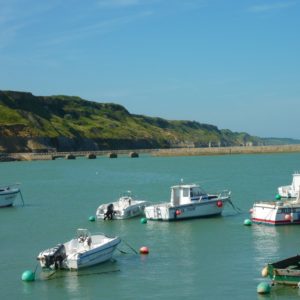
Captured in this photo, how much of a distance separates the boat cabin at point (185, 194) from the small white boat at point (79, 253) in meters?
15.8

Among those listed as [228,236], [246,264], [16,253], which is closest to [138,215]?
[228,236]

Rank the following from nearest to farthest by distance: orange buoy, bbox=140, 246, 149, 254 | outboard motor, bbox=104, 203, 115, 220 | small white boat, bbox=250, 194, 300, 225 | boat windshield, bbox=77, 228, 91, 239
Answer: boat windshield, bbox=77, 228, 91, 239 → orange buoy, bbox=140, 246, 149, 254 → small white boat, bbox=250, 194, 300, 225 → outboard motor, bbox=104, 203, 115, 220

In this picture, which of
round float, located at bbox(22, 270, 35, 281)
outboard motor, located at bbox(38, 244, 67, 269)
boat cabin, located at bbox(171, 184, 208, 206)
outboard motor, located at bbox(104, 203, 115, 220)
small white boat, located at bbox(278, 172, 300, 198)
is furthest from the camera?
small white boat, located at bbox(278, 172, 300, 198)

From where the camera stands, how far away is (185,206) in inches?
1875

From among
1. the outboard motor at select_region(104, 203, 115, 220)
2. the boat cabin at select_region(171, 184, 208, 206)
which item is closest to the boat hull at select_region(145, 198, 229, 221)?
the boat cabin at select_region(171, 184, 208, 206)

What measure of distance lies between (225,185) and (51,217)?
37454 millimetres

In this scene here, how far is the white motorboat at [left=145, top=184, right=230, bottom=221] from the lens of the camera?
155 feet

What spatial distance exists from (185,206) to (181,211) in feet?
1.47

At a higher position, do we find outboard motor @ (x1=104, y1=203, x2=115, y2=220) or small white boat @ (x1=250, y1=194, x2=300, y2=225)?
small white boat @ (x1=250, y1=194, x2=300, y2=225)

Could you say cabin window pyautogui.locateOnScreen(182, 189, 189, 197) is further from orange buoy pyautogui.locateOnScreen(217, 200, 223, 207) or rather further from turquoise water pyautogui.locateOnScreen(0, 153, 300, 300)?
orange buoy pyautogui.locateOnScreen(217, 200, 223, 207)

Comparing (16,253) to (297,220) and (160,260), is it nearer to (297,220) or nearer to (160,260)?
(160,260)

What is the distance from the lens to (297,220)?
43094 millimetres

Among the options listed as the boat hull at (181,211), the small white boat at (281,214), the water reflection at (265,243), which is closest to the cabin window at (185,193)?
the boat hull at (181,211)

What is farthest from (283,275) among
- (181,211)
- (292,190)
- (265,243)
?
(292,190)
